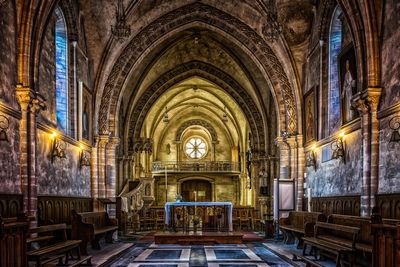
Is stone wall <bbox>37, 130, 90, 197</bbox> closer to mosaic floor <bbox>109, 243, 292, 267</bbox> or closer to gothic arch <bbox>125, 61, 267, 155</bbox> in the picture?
mosaic floor <bbox>109, 243, 292, 267</bbox>

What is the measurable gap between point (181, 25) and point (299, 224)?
9898 mm

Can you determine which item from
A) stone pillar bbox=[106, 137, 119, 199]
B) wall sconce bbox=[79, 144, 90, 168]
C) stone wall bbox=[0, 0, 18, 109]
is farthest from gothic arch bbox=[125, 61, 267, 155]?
stone wall bbox=[0, 0, 18, 109]

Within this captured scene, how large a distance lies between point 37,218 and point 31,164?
60.6 inches

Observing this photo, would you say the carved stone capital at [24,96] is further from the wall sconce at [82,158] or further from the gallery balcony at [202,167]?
the gallery balcony at [202,167]

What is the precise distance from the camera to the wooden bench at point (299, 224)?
13281 mm

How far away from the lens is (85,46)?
1820 centimetres

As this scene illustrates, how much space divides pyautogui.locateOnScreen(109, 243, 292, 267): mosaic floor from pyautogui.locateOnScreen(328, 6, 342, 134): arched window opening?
4791mm

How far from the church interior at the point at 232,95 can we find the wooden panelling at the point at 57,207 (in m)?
0.05

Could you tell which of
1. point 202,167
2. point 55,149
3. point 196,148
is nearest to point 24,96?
point 55,149

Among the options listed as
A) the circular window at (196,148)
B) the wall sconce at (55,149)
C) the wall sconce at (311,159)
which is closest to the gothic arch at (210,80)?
the wall sconce at (311,159)

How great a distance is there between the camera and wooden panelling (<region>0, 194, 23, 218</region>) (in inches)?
393

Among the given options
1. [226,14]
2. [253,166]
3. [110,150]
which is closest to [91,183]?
[110,150]

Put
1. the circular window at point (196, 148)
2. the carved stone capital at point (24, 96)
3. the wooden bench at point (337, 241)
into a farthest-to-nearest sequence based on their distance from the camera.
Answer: the circular window at point (196, 148) → the carved stone capital at point (24, 96) → the wooden bench at point (337, 241)

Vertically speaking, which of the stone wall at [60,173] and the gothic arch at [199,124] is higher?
the gothic arch at [199,124]
